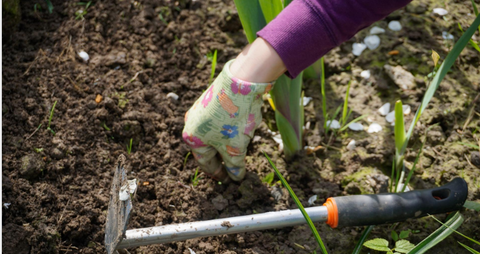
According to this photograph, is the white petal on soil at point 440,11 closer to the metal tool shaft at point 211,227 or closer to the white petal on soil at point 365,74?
the white petal on soil at point 365,74

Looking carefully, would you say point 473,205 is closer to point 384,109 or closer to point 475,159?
point 475,159

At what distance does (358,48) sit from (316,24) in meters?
0.80

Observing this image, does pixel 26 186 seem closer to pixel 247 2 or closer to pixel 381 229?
pixel 247 2

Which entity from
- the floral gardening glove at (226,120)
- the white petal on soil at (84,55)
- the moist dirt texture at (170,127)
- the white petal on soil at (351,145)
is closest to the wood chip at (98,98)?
the moist dirt texture at (170,127)

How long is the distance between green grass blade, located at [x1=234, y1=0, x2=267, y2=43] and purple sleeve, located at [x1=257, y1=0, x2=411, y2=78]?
4.3 inches

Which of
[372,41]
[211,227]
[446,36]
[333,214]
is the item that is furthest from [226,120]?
[446,36]

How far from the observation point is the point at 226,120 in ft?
4.26

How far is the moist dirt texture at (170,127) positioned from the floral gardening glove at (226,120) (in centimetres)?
14

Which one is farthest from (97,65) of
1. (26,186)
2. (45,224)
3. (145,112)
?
(45,224)

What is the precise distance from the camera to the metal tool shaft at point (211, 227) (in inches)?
44.9

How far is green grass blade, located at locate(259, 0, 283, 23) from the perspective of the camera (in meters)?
1.29

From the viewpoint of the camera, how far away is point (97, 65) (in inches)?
65.9

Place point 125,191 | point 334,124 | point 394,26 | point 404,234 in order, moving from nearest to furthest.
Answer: point 125,191, point 404,234, point 334,124, point 394,26

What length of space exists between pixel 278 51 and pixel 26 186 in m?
0.92
